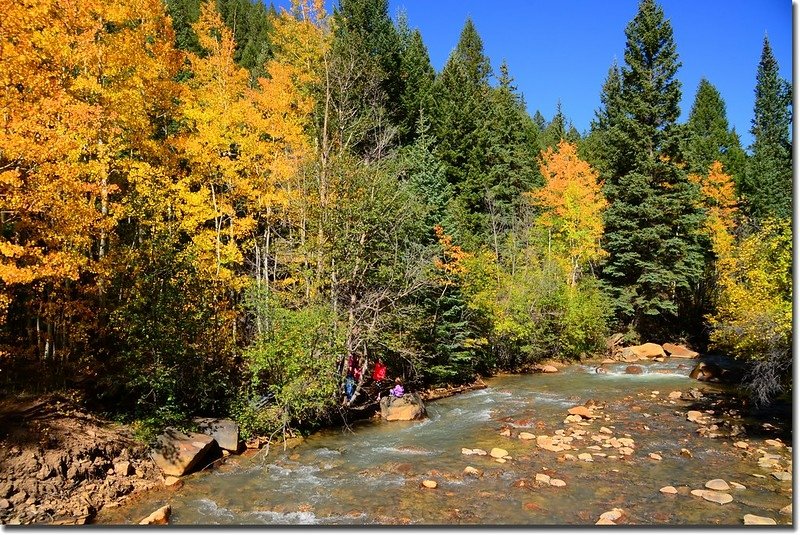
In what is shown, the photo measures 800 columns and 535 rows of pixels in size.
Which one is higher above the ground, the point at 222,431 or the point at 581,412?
the point at 222,431

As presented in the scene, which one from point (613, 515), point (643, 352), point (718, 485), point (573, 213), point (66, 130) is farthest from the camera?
point (573, 213)

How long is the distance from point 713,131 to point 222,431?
55.6 meters

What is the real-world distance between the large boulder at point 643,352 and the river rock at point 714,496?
19119 millimetres

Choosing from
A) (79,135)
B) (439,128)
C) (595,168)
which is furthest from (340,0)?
(595,168)

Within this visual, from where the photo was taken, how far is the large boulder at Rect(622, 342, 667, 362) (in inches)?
1091

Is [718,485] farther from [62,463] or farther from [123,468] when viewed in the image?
[62,463]

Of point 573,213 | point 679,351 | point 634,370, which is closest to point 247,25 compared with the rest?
point 573,213

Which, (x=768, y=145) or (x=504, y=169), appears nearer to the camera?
(x=504, y=169)

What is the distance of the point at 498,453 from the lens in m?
11.8

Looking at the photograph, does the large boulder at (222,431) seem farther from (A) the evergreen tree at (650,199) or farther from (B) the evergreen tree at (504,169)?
(A) the evergreen tree at (650,199)

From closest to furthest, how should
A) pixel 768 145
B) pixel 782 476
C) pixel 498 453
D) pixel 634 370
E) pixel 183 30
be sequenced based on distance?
pixel 782 476
pixel 498 453
pixel 634 370
pixel 183 30
pixel 768 145

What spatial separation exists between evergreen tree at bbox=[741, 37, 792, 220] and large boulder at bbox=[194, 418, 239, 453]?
36490 millimetres

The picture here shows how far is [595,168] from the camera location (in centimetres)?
4159

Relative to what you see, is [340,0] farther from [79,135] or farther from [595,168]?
[595,168]
